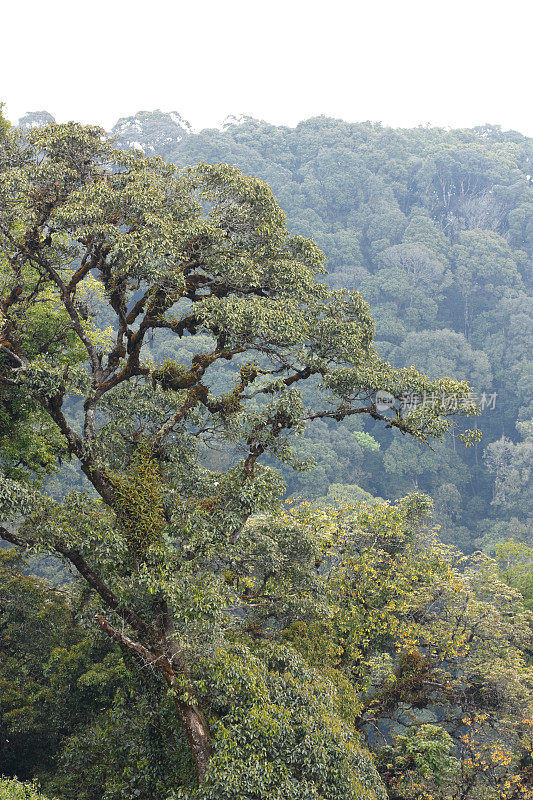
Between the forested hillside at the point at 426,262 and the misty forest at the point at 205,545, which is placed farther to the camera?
the forested hillside at the point at 426,262

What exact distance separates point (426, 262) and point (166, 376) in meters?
45.3

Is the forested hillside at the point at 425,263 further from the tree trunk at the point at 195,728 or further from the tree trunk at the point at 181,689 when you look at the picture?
the tree trunk at the point at 195,728

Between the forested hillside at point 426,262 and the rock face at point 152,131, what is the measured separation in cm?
19

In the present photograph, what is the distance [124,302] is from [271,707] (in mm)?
5602

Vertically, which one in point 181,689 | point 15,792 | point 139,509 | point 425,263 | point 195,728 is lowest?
point 425,263

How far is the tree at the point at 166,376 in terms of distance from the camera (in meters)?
7.91

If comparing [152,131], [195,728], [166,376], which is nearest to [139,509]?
[166,376]

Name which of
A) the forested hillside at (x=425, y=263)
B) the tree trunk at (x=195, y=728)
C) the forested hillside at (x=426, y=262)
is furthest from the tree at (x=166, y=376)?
the forested hillside at (x=425, y=263)

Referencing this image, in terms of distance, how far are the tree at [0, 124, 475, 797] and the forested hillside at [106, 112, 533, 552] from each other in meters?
27.0

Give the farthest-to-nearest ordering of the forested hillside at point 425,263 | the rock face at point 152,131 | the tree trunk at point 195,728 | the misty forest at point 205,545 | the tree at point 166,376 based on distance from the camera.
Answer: the rock face at point 152,131 < the forested hillside at point 425,263 < the tree at point 166,376 < the misty forest at point 205,545 < the tree trunk at point 195,728

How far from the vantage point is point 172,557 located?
7.80 m

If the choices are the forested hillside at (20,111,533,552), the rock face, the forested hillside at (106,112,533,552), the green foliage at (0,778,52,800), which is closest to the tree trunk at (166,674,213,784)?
the green foliage at (0,778,52,800)

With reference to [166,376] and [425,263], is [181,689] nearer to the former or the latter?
[166,376]

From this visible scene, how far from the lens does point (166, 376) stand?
9.57 meters
